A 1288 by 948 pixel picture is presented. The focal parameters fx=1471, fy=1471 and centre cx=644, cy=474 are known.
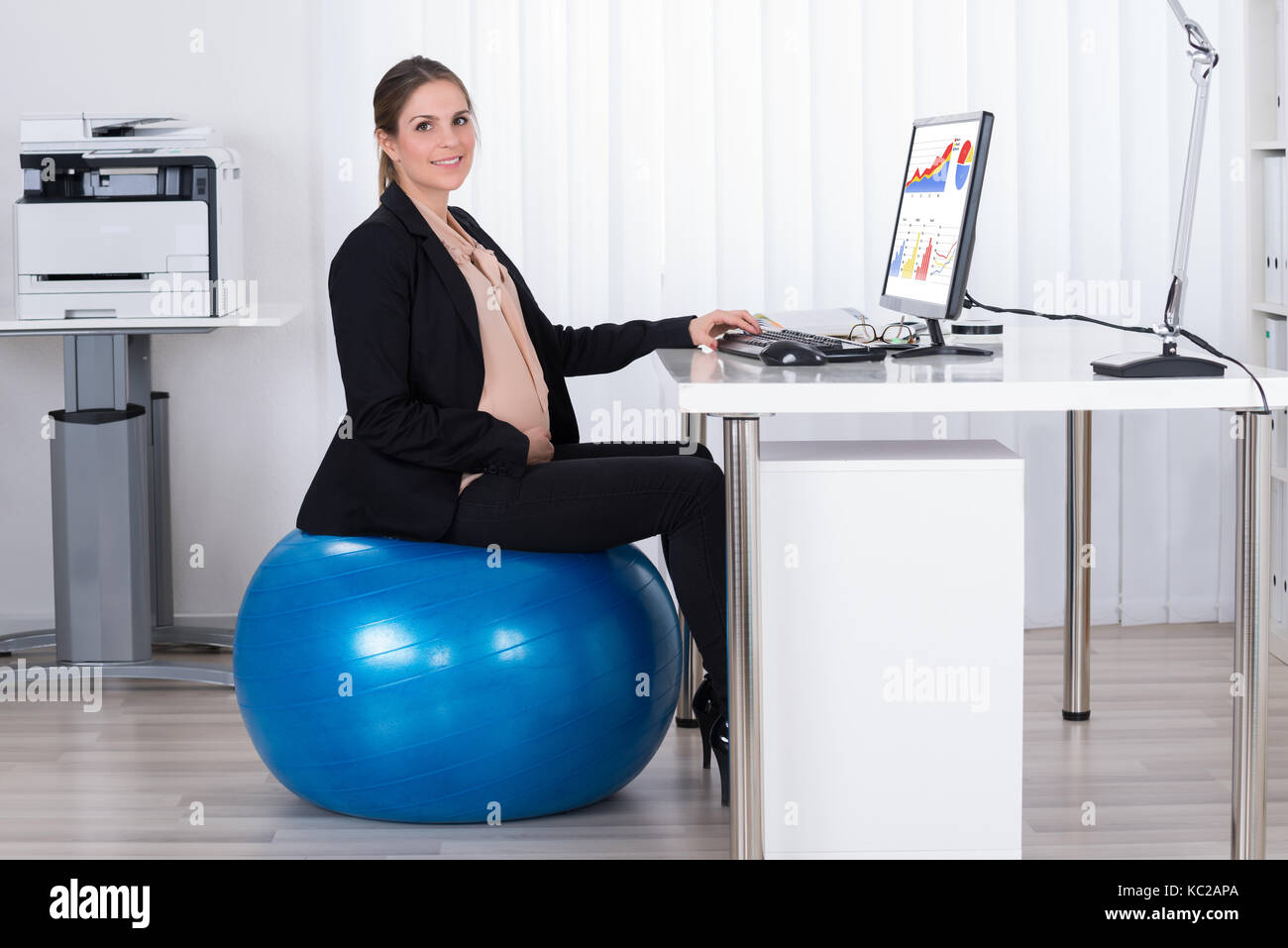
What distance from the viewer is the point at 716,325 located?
264 cm

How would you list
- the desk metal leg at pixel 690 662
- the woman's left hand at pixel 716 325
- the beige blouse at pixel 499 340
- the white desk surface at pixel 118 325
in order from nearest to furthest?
the beige blouse at pixel 499 340 < the woman's left hand at pixel 716 325 < the desk metal leg at pixel 690 662 < the white desk surface at pixel 118 325

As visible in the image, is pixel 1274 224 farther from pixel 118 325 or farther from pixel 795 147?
pixel 118 325

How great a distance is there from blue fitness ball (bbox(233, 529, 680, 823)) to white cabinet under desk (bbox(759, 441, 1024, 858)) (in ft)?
1.22

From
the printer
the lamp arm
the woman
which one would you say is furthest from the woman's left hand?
the printer

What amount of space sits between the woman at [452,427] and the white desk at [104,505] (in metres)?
0.92

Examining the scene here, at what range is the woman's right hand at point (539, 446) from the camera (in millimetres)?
2533

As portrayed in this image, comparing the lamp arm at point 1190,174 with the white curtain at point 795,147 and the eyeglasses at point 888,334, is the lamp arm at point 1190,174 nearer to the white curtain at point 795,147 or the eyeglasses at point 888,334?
the eyeglasses at point 888,334

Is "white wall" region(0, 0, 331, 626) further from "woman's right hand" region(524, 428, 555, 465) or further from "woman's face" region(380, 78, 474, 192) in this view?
"woman's right hand" region(524, 428, 555, 465)

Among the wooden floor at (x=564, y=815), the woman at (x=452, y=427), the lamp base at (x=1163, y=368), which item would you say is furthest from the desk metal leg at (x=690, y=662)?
the lamp base at (x=1163, y=368)

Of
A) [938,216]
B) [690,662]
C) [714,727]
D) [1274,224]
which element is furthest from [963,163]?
[1274,224]

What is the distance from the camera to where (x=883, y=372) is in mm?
2125

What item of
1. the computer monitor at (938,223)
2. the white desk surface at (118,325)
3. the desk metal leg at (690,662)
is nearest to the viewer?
the computer monitor at (938,223)

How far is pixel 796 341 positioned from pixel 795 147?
59.8 inches

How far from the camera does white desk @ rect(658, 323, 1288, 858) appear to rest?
196 centimetres
